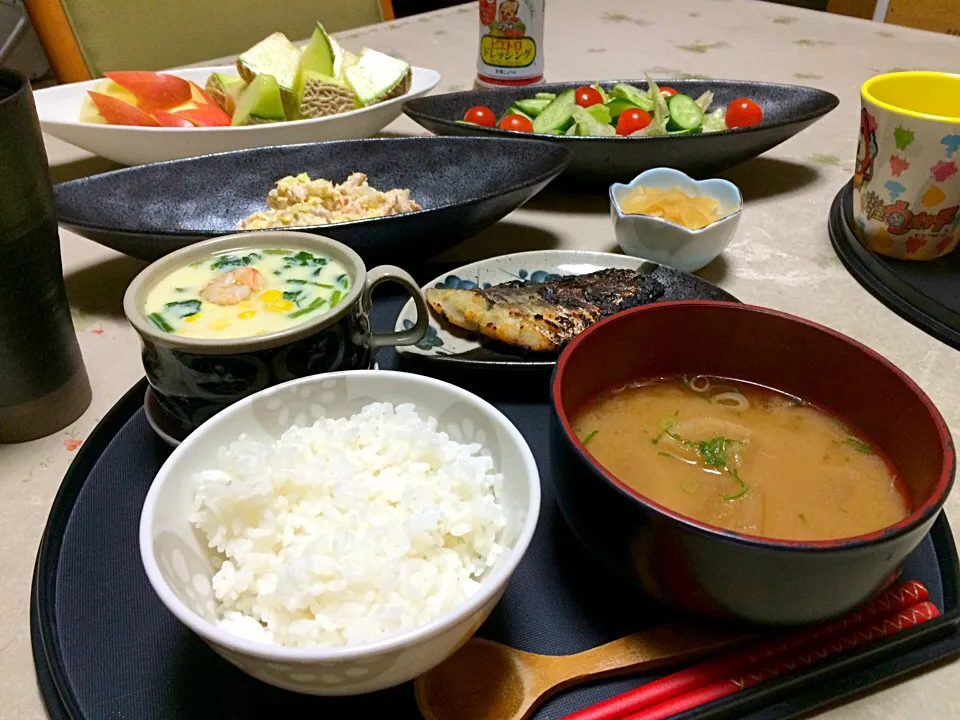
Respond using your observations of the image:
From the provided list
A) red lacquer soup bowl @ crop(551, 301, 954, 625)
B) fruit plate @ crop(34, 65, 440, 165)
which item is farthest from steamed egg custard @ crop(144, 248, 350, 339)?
fruit plate @ crop(34, 65, 440, 165)

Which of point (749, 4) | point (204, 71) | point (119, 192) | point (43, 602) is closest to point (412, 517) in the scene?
point (43, 602)

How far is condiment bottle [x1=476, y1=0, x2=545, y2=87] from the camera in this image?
6.95ft

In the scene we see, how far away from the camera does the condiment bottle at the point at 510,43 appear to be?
6.95 ft

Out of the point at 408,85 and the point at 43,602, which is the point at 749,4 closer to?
the point at 408,85

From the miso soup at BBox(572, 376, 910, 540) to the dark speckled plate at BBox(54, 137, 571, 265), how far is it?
57 centimetres

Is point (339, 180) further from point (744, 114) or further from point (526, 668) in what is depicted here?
point (526, 668)

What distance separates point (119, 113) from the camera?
72.9 inches

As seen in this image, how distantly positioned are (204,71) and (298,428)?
1776mm

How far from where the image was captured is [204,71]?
7.35 feet

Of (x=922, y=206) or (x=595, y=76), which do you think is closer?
(x=922, y=206)

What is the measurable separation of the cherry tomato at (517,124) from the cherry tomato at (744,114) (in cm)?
55

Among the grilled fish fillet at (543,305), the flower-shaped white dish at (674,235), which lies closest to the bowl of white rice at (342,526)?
the grilled fish fillet at (543,305)

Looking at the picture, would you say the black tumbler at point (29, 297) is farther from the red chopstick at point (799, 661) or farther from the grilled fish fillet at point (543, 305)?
the red chopstick at point (799, 661)

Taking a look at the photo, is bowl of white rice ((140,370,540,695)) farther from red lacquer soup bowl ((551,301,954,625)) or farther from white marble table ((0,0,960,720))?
white marble table ((0,0,960,720))
